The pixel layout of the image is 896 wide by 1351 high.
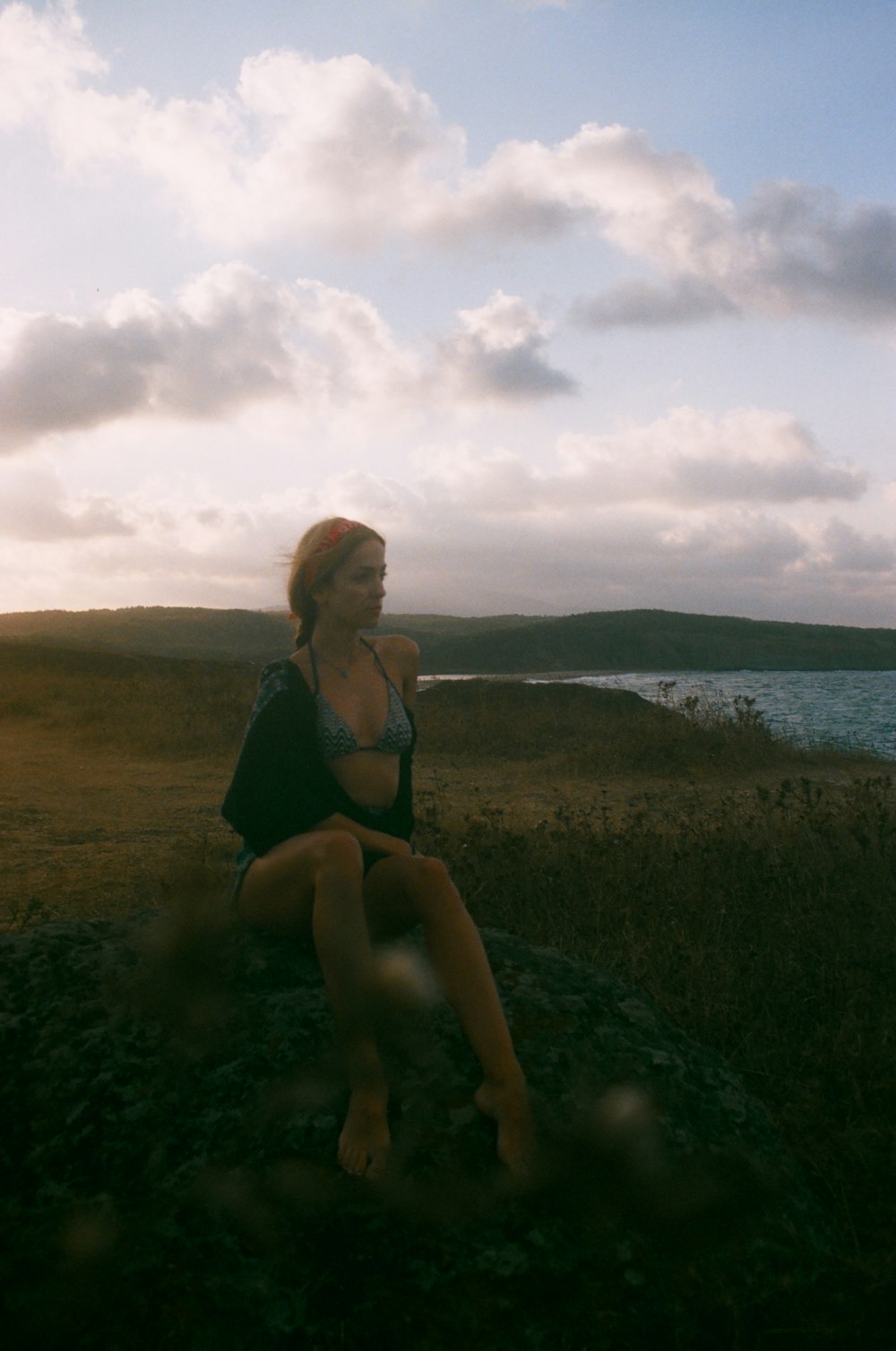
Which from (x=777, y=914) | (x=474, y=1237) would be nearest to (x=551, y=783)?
(x=777, y=914)

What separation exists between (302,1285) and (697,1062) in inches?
58.1

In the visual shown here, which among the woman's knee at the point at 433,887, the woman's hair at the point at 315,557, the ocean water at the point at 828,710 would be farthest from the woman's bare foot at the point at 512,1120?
the ocean water at the point at 828,710

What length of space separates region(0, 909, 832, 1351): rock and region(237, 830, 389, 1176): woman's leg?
8 centimetres

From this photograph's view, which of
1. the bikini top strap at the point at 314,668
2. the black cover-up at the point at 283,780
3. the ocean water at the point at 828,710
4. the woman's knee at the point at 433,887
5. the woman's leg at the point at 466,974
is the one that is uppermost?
the bikini top strap at the point at 314,668

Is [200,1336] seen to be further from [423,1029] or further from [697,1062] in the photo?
[697,1062]

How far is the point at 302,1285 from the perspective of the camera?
7.22ft

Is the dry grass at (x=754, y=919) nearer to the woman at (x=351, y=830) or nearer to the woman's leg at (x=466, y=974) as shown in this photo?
the woman's leg at (x=466, y=974)

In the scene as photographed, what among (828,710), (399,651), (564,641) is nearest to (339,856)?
(399,651)

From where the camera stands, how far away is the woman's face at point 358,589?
3.51 metres

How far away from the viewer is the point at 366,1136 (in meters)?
2.48

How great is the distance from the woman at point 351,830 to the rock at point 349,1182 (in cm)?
13

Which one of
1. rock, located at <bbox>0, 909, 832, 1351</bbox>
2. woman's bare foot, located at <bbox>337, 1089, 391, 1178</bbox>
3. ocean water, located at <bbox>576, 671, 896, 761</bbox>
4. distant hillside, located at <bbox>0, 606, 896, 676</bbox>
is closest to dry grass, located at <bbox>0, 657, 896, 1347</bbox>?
rock, located at <bbox>0, 909, 832, 1351</bbox>

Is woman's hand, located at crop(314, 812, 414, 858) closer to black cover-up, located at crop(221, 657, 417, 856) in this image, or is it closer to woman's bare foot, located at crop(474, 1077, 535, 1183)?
black cover-up, located at crop(221, 657, 417, 856)

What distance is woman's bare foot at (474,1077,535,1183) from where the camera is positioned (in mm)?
2455
